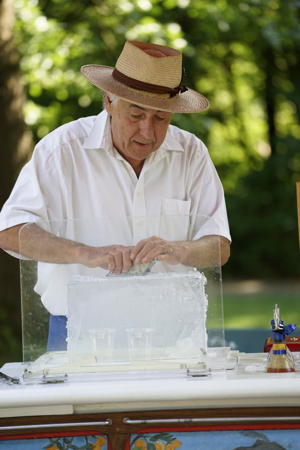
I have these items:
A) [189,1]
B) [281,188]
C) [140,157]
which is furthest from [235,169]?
[140,157]

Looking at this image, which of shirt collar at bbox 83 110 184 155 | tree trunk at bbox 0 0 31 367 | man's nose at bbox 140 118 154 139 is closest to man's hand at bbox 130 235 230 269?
man's nose at bbox 140 118 154 139

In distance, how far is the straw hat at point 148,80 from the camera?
220 cm

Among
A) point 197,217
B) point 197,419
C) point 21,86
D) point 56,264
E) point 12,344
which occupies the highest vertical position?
point 21,86

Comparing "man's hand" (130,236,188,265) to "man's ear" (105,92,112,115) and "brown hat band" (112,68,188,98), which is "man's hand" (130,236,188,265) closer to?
"brown hat band" (112,68,188,98)

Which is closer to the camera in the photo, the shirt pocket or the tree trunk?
the shirt pocket

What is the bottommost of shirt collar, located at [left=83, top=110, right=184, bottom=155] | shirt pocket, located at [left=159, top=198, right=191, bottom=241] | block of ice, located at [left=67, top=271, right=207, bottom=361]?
block of ice, located at [left=67, top=271, right=207, bottom=361]

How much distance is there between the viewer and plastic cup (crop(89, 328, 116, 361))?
1752 mm

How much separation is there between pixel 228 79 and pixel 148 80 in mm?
9818

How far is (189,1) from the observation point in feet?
20.7

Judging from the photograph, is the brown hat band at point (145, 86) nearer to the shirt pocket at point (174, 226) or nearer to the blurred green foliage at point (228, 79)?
→ the shirt pocket at point (174, 226)

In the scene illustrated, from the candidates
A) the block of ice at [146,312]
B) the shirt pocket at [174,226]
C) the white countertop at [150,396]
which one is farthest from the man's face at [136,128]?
the white countertop at [150,396]

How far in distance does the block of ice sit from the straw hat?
28.5 inches

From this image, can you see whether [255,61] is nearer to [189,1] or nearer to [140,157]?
[189,1]

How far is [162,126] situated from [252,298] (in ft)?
28.1
